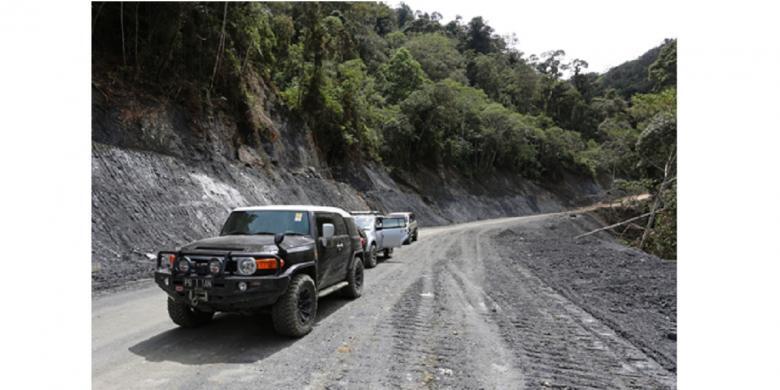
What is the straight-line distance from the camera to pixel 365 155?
128ft

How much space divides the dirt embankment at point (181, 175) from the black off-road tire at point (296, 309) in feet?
18.6

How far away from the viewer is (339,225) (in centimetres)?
840

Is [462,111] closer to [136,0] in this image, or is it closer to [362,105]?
[362,105]

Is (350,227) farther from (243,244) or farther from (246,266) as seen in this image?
(246,266)

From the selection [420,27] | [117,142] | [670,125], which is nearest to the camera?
[117,142]

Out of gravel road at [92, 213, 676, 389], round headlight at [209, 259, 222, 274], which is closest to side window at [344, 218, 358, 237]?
gravel road at [92, 213, 676, 389]

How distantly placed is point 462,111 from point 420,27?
5946 centimetres

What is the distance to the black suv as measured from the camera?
5.63m

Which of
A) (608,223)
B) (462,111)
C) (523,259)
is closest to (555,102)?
(462,111)

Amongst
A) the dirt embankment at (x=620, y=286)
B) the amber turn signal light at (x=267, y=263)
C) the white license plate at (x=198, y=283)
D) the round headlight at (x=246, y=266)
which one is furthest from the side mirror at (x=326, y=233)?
the dirt embankment at (x=620, y=286)

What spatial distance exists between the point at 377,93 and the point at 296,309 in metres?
47.4

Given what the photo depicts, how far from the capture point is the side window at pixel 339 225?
323 inches

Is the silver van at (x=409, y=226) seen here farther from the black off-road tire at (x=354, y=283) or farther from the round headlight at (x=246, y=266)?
the round headlight at (x=246, y=266)

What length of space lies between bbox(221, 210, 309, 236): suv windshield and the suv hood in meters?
0.25
